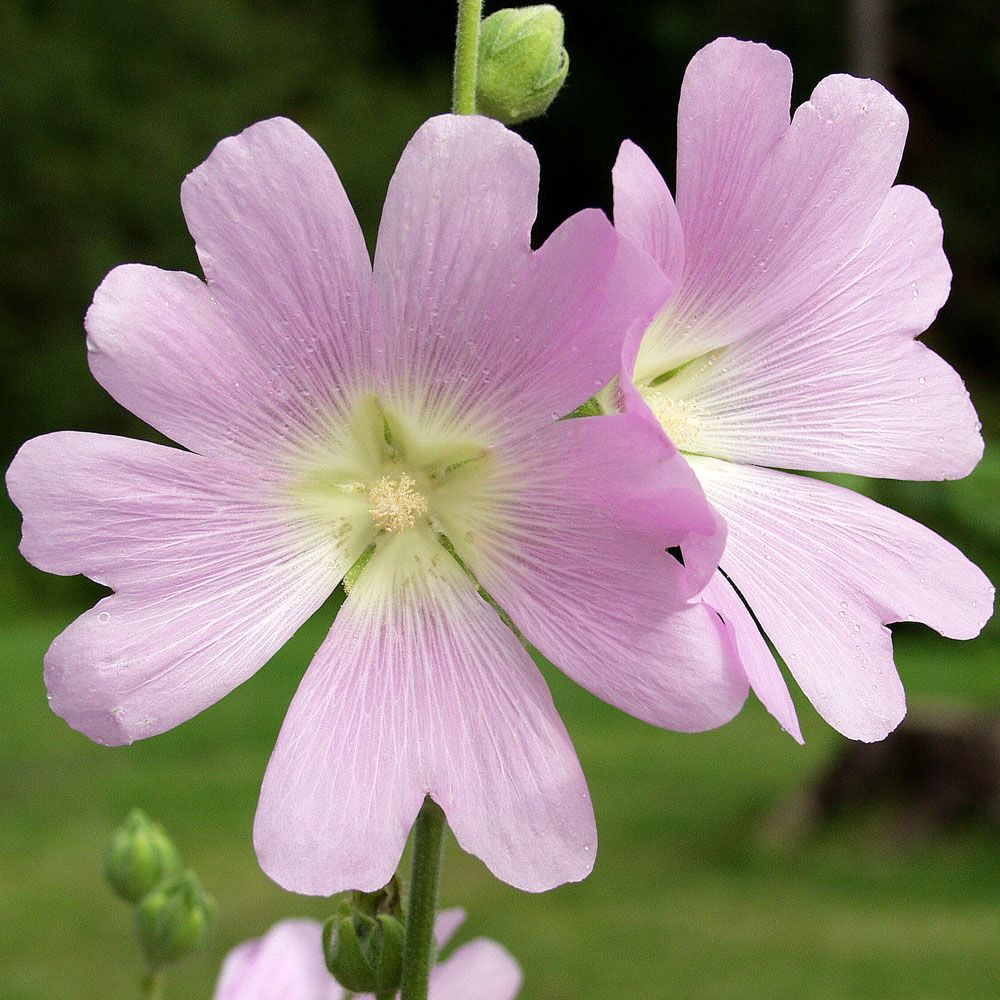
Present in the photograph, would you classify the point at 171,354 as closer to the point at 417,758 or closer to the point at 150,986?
the point at 417,758

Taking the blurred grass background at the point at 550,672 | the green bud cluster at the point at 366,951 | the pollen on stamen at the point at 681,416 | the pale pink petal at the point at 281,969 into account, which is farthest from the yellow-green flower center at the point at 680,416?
the blurred grass background at the point at 550,672

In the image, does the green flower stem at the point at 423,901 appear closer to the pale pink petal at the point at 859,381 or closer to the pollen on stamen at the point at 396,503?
the pollen on stamen at the point at 396,503

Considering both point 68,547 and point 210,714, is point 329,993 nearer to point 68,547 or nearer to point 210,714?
point 68,547

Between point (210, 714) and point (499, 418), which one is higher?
point (499, 418)

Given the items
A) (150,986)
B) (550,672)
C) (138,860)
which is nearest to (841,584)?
(150,986)

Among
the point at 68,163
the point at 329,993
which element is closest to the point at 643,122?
the point at 68,163
